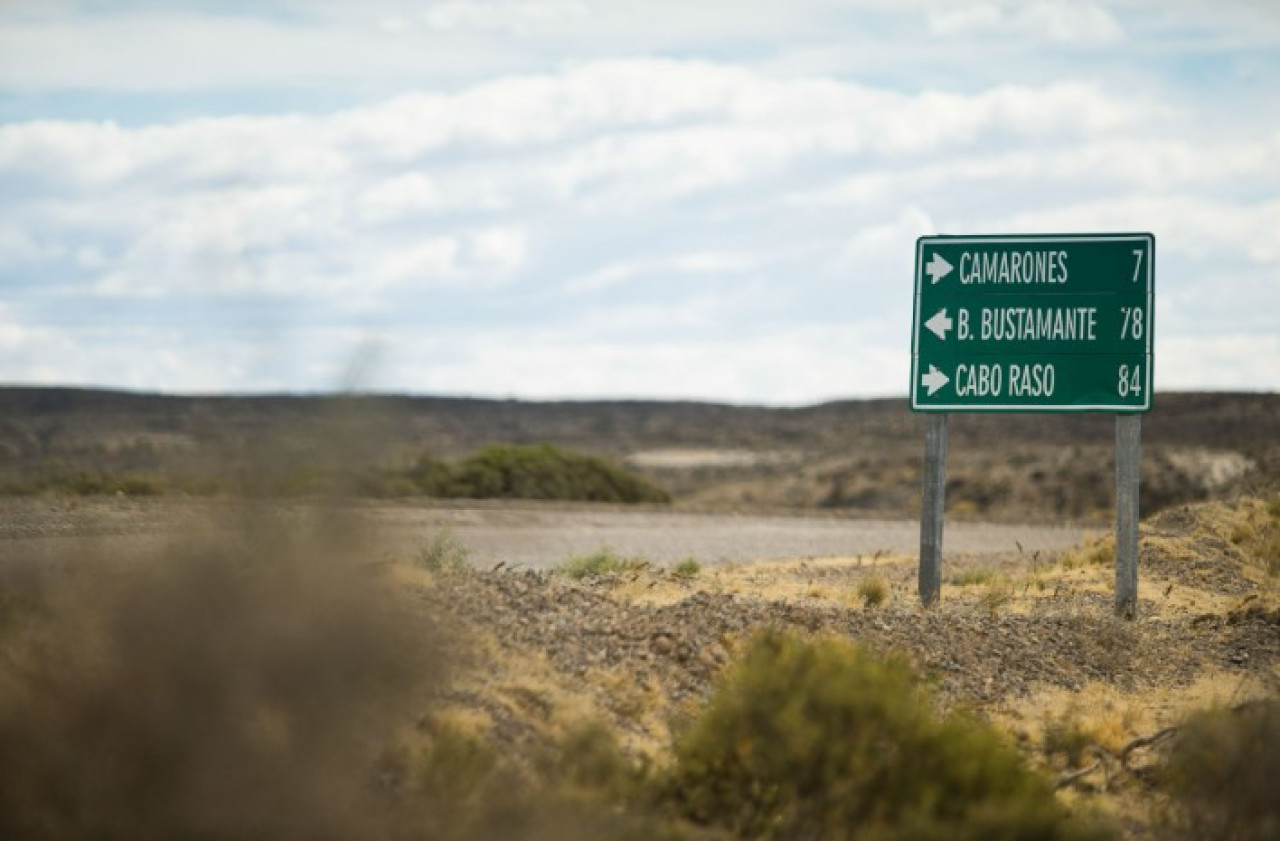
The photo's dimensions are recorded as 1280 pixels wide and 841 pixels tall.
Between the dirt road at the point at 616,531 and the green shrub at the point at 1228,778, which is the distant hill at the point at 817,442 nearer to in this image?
the dirt road at the point at 616,531

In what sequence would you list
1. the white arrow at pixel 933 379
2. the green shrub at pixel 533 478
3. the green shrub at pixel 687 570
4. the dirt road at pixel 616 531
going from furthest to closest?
the green shrub at pixel 533 478
the dirt road at pixel 616 531
the green shrub at pixel 687 570
the white arrow at pixel 933 379

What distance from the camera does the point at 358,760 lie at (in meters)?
8.33

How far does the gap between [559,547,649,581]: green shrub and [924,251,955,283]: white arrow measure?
4.49 m

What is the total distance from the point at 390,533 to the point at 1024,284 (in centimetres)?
1067

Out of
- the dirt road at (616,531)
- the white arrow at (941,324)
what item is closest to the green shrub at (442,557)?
the dirt road at (616,531)

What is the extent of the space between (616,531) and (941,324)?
1490cm

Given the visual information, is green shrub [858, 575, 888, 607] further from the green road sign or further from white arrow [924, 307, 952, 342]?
white arrow [924, 307, 952, 342]

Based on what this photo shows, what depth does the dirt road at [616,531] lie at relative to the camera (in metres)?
20.0

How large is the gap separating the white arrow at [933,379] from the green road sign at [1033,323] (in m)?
0.01

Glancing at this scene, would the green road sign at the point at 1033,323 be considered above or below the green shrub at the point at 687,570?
above

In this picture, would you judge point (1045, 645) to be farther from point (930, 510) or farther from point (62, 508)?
point (62, 508)

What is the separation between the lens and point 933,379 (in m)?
18.2

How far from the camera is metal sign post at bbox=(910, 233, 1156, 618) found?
17688 millimetres

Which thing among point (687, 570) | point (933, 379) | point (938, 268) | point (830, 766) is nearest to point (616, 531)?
point (687, 570)
